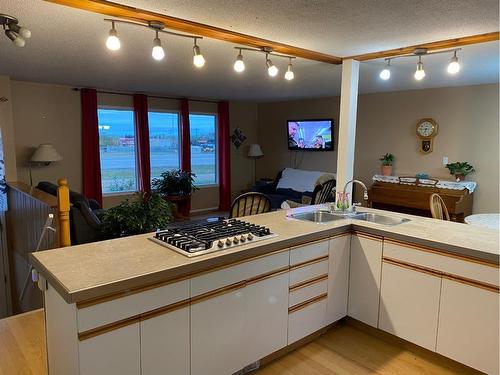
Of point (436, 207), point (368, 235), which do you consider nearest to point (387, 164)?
point (436, 207)

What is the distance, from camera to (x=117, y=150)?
635 centimetres

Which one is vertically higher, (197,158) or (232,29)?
(232,29)

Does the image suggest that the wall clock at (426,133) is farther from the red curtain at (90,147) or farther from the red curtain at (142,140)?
the red curtain at (90,147)

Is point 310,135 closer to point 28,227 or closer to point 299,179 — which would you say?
point 299,179

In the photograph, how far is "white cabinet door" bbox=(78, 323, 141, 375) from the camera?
1.51 m

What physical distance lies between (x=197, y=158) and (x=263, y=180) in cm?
150

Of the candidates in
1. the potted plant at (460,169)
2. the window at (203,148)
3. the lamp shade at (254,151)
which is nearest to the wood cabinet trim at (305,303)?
the potted plant at (460,169)

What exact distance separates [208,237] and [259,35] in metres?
1.50

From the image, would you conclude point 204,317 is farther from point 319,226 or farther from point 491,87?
point 491,87

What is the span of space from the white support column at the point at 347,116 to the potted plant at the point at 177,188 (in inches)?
149

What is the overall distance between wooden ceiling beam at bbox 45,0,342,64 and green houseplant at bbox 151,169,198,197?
396 cm

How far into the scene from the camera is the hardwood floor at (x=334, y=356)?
2250 millimetres

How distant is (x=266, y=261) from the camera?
2.12 metres

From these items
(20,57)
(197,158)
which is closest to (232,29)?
(20,57)
